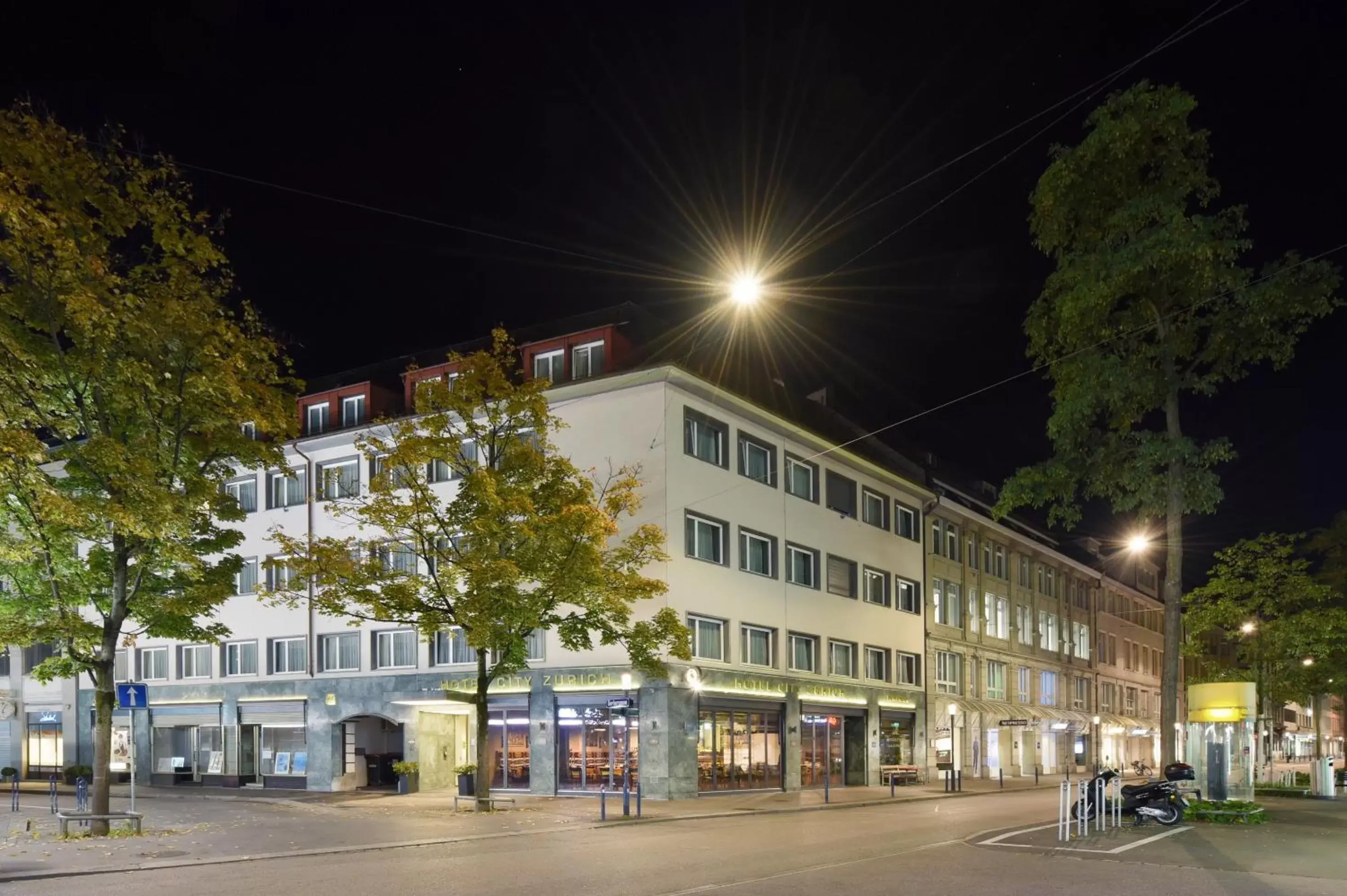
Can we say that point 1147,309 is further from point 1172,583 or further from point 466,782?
point 466,782

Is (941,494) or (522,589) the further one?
(941,494)

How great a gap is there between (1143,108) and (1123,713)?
6198 cm

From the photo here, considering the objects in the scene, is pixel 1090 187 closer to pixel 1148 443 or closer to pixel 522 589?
pixel 1148 443

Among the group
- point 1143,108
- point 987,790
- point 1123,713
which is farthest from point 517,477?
point 1123,713

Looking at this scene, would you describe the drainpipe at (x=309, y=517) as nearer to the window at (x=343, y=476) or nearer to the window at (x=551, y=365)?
the window at (x=343, y=476)

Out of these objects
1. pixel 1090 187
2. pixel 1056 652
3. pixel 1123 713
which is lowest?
pixel 1123 713

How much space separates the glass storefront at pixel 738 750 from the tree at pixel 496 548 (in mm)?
6114

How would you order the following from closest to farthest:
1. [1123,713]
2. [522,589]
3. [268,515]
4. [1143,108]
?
1. [1143,108]
2. [522,589]
3. [268,515]
4. [1123,713]

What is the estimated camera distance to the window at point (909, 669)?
→ 48250mm

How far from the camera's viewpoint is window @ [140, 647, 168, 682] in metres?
45.4

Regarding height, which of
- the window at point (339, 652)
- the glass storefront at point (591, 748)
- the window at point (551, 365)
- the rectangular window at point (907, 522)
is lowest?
the glass storefront at point (591, 748)

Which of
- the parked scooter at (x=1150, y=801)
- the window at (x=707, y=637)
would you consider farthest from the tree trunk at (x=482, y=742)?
the parked scooter at (x=1150, y=801)

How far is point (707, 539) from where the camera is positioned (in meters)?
36.3

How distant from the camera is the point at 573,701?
34688 millimetres
